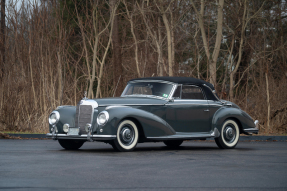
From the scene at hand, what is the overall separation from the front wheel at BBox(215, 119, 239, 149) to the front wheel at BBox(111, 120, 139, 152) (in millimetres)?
2522

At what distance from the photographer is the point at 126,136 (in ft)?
37.1

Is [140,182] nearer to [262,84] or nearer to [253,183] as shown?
[253,183]

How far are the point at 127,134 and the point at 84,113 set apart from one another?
110 centimetres

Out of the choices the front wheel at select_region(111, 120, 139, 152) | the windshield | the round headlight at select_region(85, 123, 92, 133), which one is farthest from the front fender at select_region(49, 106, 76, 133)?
the windshield

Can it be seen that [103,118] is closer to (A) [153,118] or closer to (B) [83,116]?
(B) [83,116]

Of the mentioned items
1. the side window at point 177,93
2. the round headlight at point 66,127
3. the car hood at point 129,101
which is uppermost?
the side window at point 177,93

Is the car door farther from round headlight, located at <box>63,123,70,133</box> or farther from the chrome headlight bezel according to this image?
round headlight, located at <box>63,123,70,133</box>

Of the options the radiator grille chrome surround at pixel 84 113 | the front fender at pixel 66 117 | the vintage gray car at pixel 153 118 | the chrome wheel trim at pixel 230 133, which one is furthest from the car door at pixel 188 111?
the front fender at pixel 66 117

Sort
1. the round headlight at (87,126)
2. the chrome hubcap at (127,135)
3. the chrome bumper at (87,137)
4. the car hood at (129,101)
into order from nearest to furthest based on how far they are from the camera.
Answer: the chrome bumper at (87,137)
the round headlight at (87,126)
the chrome hubcap at (127,135)
the car hood at (129,101)

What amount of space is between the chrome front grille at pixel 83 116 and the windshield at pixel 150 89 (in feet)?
5.88

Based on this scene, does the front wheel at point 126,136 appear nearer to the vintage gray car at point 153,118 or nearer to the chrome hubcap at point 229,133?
the vintage gray car at point 153,118

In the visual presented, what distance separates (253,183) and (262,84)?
487 inches

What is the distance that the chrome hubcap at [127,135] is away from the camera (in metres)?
11.2

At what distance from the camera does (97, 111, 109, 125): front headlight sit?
11.0 metres
